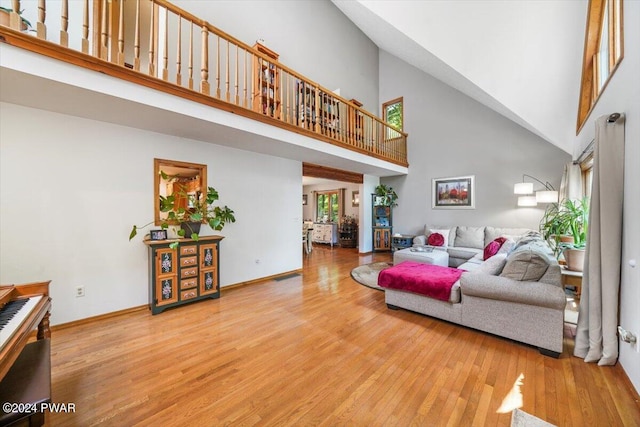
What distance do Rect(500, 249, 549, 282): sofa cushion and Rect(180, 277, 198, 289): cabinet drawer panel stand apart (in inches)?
143

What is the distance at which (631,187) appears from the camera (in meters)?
Answer: 1.77

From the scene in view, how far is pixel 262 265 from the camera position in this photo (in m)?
4.43

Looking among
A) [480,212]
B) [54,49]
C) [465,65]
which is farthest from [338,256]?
[54,49]

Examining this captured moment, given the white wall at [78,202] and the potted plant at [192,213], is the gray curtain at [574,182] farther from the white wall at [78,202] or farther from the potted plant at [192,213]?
the white wall at [78,202]

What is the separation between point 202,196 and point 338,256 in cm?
403

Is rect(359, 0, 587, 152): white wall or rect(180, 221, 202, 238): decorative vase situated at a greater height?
rect(359, 0, 587, 152): white wall

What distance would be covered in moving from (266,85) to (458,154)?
4.77 metres

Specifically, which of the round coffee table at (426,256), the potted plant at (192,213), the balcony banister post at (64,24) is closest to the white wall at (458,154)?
the round coffee table at (426,256)

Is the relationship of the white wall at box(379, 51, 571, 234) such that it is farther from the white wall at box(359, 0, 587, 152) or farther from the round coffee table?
the round coffee table

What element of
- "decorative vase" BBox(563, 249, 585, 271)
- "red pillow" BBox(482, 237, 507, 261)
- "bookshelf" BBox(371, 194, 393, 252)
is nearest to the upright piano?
"decorative vase" BBox(563, 249, 585, 271)

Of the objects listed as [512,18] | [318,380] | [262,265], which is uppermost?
[512,18]

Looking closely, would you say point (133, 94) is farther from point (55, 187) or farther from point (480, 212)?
point (480, 212)

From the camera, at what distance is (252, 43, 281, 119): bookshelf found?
3.35 meters

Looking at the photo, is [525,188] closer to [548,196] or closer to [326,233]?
[548,196]
